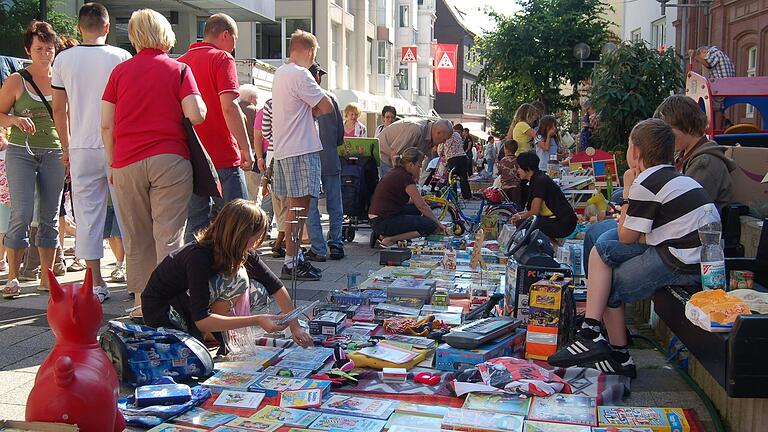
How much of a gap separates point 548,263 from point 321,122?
3.71m

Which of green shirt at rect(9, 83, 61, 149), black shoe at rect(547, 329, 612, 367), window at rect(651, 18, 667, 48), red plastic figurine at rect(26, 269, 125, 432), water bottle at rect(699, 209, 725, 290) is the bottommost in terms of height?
black shoe at rect(547, 329, 612, 367)

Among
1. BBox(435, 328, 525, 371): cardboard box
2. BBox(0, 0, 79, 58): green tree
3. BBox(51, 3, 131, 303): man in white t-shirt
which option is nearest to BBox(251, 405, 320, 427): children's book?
BBox(435, 328, 525, 371): cardboard box

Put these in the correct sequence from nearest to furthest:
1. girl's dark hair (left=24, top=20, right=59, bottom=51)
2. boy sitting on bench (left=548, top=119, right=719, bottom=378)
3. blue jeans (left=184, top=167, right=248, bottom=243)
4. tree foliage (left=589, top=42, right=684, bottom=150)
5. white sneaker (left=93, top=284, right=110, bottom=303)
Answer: boy sitting on bench (left=548, top=119, right=719, bottom=378), blue jeans (left=184, top=167, right=248, bottom=243), white sneaker (left=93, top=284, right=110, bottom=303), girl's dark hair (left=24, top=20, right=59, bottom=51), tree foliage (left=589, top=42, right=684, bottom=150)

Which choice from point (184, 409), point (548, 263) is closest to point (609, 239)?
point (548, 263)

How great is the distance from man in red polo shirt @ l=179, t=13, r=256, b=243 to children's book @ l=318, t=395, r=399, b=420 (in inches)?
92.3

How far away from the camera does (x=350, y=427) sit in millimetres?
3361

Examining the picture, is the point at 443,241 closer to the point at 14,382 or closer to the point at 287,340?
the point at 287,340

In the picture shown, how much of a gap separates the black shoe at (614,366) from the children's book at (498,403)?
61 cm

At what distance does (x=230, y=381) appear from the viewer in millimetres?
3930

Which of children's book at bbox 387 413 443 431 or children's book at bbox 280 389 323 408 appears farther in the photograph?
children's book at bbox 280 389 323 408

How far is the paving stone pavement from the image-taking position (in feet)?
12.4

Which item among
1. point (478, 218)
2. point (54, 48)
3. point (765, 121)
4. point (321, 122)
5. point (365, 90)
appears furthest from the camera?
point (365, 90)

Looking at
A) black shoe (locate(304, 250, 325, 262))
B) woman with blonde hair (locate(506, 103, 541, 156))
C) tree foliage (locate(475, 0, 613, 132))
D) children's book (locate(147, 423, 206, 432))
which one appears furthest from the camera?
tree foliage (locate(475, 0, 613, 132))

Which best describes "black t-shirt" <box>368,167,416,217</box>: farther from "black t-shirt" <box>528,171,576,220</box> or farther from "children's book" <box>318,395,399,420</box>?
"children's book" <box>318,395,399,420</box>
